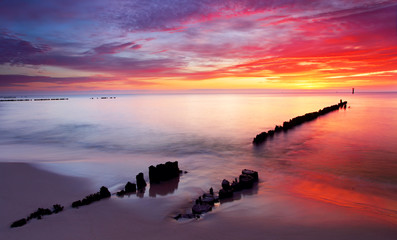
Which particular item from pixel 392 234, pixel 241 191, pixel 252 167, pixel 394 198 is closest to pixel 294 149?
pixel 252 167

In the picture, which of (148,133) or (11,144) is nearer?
(11,144)

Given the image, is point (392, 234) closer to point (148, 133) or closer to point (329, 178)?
point (329, 178)

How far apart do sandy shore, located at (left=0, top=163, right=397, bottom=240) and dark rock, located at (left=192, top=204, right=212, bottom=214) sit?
220mm

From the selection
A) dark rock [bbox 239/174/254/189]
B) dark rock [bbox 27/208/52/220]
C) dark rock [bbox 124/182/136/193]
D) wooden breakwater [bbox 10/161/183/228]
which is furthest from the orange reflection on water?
dark rock [bbox 27/208/52/220]

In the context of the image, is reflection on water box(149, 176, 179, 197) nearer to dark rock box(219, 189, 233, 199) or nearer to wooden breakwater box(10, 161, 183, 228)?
wooden breakwater box(10, 161, 183, 228)

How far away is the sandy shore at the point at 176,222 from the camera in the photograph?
284 inches

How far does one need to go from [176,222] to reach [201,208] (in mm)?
1046

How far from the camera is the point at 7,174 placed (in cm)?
1257

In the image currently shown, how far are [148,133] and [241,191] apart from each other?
18739mm

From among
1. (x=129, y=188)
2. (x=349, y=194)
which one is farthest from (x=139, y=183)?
(x=349, y=194)

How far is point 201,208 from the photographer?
8.55 m

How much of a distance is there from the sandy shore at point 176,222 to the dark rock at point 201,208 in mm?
220

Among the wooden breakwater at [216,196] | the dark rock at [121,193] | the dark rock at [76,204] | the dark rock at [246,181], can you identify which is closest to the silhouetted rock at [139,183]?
the dark rock at [121,193]

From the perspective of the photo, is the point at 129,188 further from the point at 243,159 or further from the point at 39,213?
the point at 243,159
